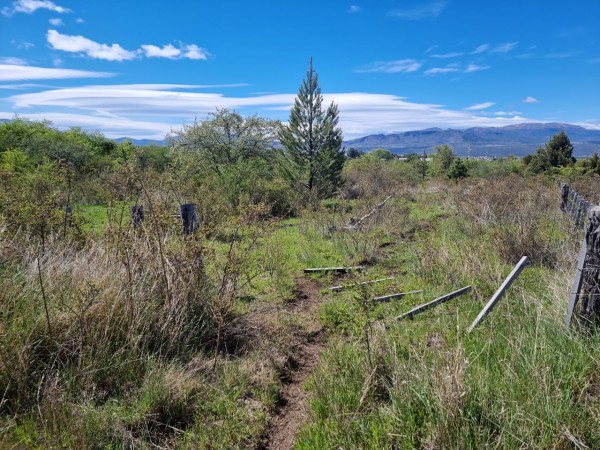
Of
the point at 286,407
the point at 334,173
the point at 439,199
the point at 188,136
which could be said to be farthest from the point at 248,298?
the point at 188,136

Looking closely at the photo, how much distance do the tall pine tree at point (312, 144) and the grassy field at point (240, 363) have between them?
16999 mm

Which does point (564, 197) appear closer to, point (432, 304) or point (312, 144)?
point (432, 304)

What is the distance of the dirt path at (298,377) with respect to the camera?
272 cm

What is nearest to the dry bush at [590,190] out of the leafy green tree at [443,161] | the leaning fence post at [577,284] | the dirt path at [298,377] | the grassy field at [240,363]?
the grassy field at [240,363]

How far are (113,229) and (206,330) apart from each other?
1532 mm

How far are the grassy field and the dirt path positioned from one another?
7 cm

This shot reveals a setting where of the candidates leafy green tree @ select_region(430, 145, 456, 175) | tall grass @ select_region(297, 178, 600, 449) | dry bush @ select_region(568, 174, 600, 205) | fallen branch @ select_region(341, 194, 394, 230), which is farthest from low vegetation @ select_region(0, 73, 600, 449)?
leafy green tree @ select_region(430, 145, 456, 175)

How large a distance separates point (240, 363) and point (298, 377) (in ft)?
1.85

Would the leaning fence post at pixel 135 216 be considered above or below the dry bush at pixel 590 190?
above

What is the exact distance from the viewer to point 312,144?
2209 centimetres

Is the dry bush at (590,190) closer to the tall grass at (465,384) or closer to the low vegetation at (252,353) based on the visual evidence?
the low vegetation at (252,353)

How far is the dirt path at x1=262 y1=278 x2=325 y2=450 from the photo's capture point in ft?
8.92

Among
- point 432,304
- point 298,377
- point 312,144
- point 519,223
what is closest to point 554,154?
point 312,144

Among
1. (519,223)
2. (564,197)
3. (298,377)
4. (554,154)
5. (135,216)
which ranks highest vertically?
(554,154)
